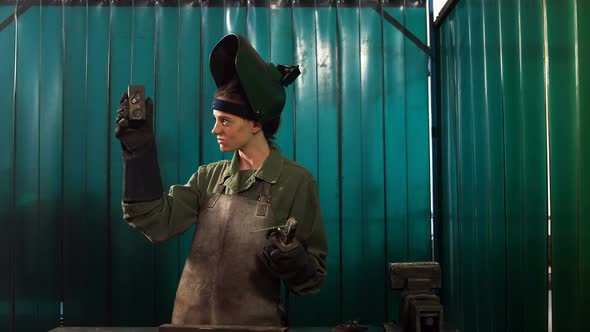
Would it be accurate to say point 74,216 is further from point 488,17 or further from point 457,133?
point 488,17

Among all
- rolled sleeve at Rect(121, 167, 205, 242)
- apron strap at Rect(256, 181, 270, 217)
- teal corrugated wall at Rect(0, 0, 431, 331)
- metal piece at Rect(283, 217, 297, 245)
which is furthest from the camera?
teal corrugated wall at Rect(0, 0, 431, 331)

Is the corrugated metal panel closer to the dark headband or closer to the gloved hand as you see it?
the dark headband

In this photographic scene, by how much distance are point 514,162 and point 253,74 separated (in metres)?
1.17

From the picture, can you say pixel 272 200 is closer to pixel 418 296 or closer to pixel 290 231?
pixel 290 231

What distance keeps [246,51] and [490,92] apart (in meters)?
1.27

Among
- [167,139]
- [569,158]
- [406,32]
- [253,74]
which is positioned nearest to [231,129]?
[253,74]

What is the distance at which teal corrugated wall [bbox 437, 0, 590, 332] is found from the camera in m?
1.79

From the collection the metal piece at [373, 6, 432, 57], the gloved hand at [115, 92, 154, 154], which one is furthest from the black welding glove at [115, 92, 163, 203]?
the metal piece at [373, 6, 432, 57]

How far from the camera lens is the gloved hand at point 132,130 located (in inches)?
68.4

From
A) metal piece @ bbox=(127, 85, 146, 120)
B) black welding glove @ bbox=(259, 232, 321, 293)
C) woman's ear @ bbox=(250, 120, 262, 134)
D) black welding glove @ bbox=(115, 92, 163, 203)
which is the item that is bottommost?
black welding glove @ bbox=(259, 232, 321, 293)

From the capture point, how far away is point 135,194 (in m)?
1.81

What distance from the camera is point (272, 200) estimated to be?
198 cm

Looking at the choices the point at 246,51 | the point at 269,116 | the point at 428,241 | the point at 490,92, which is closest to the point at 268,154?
the point at 269,116

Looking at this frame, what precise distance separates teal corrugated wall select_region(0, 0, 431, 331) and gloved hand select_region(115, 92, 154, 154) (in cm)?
149
